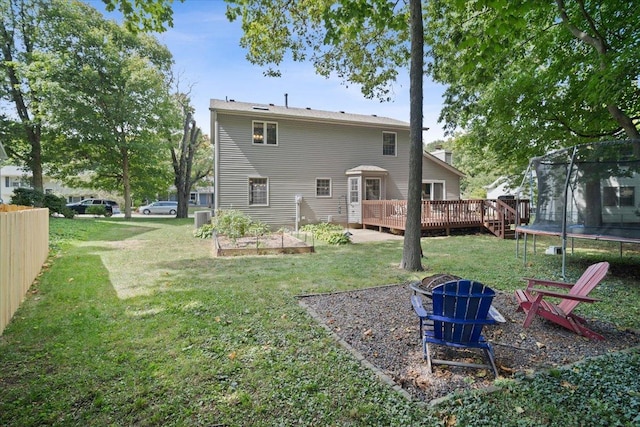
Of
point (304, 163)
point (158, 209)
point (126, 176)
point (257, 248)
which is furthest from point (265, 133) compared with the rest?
point (158, 209)

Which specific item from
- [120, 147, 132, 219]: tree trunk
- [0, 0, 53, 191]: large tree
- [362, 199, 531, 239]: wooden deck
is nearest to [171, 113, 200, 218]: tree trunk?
[120, 147, 132, 219]: tree trunk

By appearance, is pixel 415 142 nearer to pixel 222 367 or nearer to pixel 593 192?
pixel 593 192

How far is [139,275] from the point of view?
6445mm

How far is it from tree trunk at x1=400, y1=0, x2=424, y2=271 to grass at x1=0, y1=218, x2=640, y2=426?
811mm

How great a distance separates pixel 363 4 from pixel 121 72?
21.6 m

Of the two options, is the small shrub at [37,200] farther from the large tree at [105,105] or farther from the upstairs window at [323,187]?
the upstairs window at [323,187]

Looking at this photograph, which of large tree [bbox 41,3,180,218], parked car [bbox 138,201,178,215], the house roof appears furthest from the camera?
parked car [bbox 138,201,178,215]

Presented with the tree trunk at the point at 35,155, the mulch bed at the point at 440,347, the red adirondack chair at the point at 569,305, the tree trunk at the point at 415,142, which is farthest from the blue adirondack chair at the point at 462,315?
the tree trunk at the point at 35,155

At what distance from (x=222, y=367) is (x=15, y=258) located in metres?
3.52

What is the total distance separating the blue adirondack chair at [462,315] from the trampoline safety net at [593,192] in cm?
491

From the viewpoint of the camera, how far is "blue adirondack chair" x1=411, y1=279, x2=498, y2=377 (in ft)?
9.64

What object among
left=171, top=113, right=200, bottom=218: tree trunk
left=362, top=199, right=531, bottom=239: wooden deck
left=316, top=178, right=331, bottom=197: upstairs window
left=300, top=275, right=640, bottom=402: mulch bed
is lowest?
left=300, top=275, right=640, bottom=402: mulch bed

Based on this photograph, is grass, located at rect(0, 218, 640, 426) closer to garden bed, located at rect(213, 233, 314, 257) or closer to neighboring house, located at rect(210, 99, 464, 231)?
garden bed, located at rect(213, 233, 314, 257)

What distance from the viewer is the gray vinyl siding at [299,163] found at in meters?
15.0
